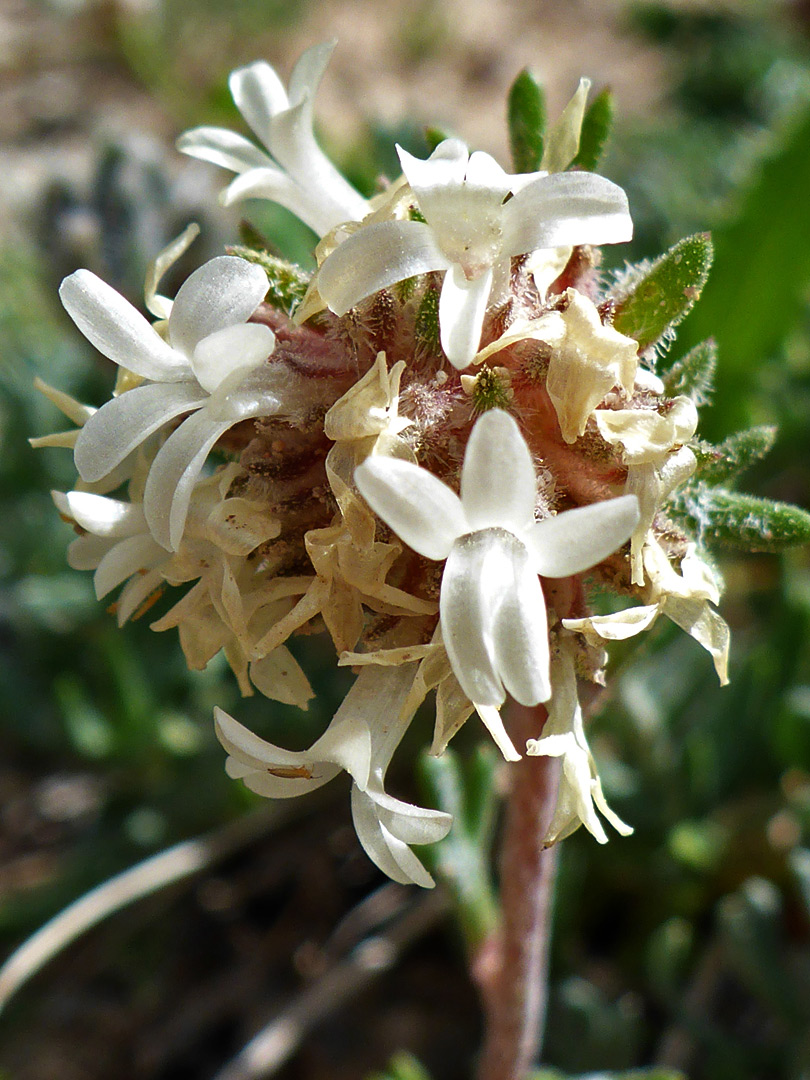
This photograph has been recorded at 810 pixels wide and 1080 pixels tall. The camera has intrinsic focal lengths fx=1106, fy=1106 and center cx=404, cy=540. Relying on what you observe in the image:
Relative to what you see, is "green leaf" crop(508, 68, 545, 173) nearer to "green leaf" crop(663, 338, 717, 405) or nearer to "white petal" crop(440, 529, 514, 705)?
"green leaf" crop(663, 338, 717, 405)

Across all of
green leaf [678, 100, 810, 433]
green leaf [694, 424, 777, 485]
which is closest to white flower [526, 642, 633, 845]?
green leaf [694, 424, 777, 485]

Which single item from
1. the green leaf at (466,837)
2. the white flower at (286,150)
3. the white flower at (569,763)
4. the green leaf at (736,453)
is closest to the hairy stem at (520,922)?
the green leaf at (466,837)

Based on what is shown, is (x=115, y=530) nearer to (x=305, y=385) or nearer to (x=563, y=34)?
(x=305, y=385)

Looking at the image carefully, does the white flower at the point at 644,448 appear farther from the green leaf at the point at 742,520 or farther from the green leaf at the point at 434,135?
the green leaf at the point at 434,135

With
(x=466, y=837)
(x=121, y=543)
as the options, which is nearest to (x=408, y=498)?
(x=121, y=543)

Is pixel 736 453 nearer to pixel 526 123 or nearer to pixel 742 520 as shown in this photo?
pixel 742 520

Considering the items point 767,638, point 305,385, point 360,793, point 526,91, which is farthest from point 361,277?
point 767,638
